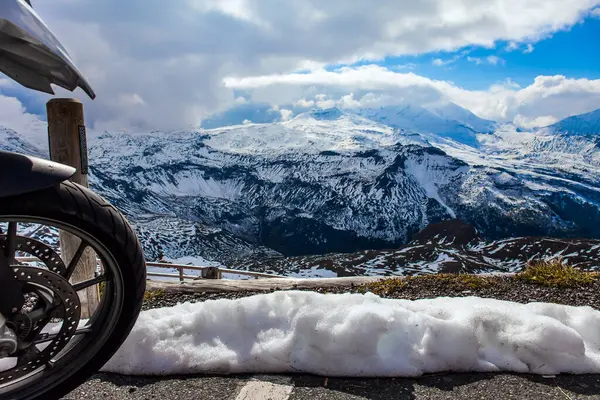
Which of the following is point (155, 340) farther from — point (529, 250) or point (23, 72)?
point (529, 250)

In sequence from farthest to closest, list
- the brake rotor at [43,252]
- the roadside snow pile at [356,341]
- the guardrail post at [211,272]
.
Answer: the guardrail post at [211,272] < the roadside snow pile at [356,341] < the brake rotor at [43,252]

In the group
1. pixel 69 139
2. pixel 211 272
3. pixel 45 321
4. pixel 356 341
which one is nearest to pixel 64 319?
pixel 45 321

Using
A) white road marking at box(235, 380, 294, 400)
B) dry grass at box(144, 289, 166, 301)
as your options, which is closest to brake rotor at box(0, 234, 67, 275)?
white road marking at box(235, 380, 294, 400)

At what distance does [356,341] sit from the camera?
3.99 metres

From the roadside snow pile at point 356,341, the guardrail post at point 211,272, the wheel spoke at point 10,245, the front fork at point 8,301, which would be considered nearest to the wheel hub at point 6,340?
the front fork at point 8,301

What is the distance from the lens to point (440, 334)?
4.09 metres

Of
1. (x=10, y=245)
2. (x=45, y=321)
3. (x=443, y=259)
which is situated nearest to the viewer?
(x=10, y=245)

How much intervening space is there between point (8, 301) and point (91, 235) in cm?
63

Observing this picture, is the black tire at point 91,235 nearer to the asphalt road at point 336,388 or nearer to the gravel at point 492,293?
the asphalt road at point 336,388

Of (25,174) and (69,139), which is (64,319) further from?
(69,139)

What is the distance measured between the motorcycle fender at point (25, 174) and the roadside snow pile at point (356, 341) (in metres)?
2.08

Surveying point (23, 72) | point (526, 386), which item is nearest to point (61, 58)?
point (23, 72)

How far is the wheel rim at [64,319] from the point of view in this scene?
2777 millimetres

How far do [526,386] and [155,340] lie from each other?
3.39 metres
